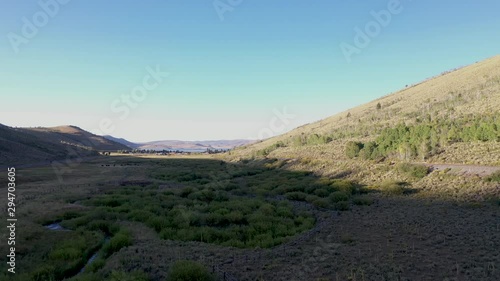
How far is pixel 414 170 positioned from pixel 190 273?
107ft

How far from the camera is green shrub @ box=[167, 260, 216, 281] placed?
10984 mm

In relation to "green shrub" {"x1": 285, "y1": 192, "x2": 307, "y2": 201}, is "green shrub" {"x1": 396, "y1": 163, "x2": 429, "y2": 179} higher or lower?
higher

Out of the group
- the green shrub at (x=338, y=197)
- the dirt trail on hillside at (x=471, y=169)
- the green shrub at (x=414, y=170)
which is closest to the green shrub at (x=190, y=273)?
the green shrub at (x=338, y=197)

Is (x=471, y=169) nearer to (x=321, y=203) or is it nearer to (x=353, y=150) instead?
(x=321, y=203)

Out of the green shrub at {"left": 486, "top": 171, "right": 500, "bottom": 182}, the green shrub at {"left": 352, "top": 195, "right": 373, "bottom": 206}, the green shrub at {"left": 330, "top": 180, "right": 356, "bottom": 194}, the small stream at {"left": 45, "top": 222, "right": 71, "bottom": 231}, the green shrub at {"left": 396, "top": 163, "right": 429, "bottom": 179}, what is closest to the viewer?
the small stream at {"left": 45, "top": 222, "right": 71, "bottom": 231}

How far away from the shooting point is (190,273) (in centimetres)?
1104

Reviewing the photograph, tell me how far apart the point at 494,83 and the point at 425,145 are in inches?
2178

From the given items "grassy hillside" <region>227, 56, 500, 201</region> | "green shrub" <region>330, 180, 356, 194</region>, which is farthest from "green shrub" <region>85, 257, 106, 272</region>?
"grassy hillside" <region>227, 56, 500, 201</region>

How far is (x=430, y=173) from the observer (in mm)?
34688

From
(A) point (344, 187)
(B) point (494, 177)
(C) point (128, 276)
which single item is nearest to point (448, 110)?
(B) point (494, 177)

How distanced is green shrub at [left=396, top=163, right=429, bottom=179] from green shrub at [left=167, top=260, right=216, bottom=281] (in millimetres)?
30841

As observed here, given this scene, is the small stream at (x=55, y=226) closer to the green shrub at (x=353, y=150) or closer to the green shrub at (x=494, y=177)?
the green shrub at (x=494, y=177)

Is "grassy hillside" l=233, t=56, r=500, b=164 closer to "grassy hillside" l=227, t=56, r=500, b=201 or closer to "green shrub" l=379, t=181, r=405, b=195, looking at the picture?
"grassy hillside" l=227, t=56, r=500, b=201

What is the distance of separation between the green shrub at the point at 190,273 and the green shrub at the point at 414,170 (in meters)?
30.8
